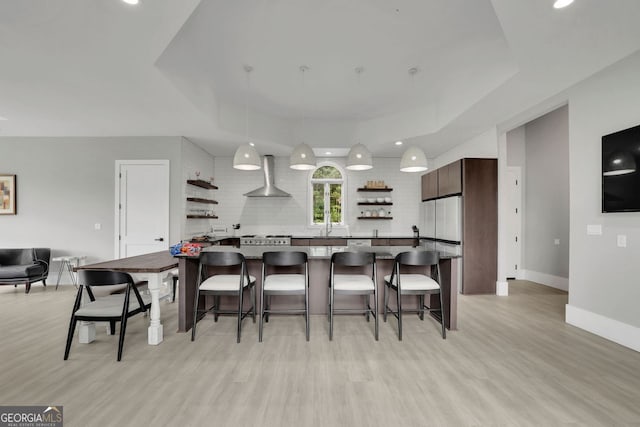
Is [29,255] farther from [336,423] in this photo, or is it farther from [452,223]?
[452,223]

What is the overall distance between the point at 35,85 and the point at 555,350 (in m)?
6.01

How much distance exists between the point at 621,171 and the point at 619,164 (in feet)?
0.24

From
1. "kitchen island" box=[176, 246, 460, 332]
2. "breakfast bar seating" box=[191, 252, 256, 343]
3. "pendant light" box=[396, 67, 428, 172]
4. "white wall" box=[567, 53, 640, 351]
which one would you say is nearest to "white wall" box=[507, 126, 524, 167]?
"white wall" box=[567, 53, 640, 351]

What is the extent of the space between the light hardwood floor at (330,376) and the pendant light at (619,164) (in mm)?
1668

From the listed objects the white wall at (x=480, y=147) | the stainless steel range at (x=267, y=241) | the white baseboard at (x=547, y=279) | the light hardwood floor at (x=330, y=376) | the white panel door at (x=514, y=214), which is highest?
the white wall at (x=480, y=147)

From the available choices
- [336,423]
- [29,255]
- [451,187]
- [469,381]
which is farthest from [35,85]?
[451,187]

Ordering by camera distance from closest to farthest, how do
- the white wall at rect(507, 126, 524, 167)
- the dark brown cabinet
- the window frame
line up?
the dark brown cabinet < the white wall at rect(507, 126, 524, 167) < the window frame

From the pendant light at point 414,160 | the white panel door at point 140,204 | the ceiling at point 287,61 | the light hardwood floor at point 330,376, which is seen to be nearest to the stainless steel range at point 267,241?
the white panel door at point 140,204

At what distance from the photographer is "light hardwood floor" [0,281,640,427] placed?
69.4 inches

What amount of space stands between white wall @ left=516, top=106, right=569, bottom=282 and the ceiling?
1.64 metres

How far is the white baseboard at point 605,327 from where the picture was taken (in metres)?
2.69

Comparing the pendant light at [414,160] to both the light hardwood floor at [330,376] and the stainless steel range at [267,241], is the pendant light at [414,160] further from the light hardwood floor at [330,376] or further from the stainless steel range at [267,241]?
the stainless steel range at [267,241]

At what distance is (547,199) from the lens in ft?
17.4

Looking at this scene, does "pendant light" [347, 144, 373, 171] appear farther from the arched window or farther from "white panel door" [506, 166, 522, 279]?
"white panel door" [506, 166, 522, 279]
